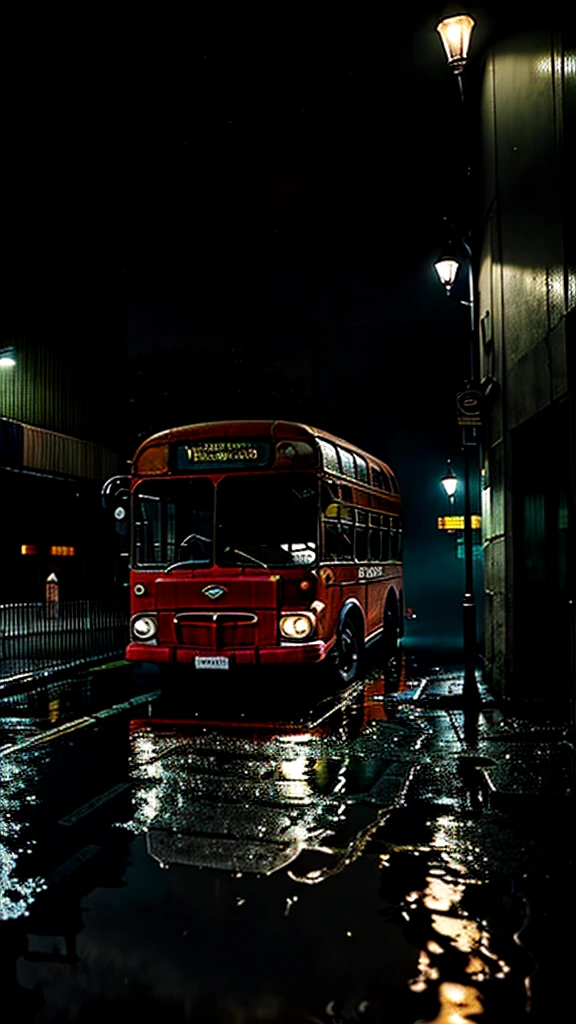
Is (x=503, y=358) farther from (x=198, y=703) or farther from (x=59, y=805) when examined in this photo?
(x=59, y=805)

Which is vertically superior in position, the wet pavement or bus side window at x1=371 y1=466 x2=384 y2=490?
bus side window at x1=371 y1=466 x2=384 y2=490

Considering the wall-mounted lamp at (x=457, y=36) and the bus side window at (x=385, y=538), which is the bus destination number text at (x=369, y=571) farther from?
the wall-mounted lamp at (x=457, y=36)

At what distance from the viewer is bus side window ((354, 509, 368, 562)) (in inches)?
559

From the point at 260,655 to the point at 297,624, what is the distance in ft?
2.10

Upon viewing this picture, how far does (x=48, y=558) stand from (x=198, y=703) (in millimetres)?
23382

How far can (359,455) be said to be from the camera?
15.2 metres

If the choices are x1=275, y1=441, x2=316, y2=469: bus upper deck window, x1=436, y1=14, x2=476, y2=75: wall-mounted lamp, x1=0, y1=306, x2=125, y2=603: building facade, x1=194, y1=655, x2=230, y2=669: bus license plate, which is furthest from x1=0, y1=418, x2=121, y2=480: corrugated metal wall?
x1=436, y1=14, x2=476, y2=75: wall-mounted lamp

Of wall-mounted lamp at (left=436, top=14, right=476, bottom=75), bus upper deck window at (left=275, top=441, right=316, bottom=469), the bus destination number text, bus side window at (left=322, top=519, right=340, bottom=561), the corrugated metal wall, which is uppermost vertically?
wall-mounted lamp at (left=436, top=14, right=476, bottom=75)

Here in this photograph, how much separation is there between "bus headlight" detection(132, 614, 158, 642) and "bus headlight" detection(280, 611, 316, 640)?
1815 mm

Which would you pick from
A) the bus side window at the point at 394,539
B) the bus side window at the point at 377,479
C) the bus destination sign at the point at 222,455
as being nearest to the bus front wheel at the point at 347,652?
the bus destination sign at the point at 222,455

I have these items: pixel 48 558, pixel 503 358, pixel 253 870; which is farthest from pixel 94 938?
pixel 48 558

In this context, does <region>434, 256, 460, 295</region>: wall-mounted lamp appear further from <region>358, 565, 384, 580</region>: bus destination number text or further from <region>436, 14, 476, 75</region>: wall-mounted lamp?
<region>358, 565, 384, 580</region>: bus destination number text

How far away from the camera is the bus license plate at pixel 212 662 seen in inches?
443

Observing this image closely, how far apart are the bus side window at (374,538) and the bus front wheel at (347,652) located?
5.86ft
